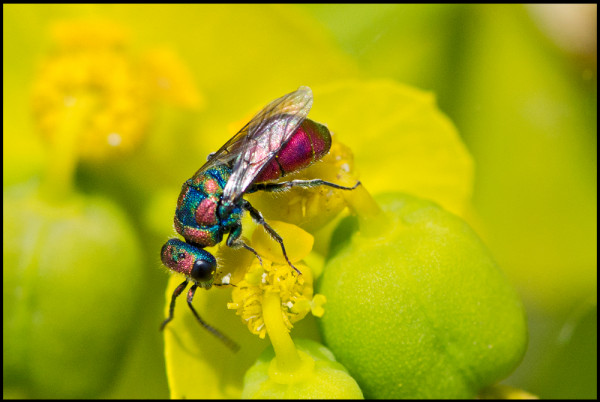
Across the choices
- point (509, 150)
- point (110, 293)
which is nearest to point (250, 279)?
point (110, 293)

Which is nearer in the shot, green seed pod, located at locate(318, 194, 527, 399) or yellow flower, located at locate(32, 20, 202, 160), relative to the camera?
green seed pod, located at locate(318, 194, 527, 399)

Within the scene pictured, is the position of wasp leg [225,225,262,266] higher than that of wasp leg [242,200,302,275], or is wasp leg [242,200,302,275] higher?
wasp leg [242,200,302,275]

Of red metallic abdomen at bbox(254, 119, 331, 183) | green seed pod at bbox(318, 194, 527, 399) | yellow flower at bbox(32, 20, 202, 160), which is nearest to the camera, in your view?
green seed pod at bbox(318, 194, 527, 399)

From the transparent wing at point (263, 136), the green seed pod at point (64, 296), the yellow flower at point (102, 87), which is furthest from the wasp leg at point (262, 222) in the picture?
the yellow flower at point (102, 87)

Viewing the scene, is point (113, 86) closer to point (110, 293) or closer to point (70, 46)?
point (70, 46)

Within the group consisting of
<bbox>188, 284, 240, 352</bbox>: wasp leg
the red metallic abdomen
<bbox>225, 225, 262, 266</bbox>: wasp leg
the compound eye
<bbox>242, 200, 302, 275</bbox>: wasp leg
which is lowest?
<bbox>188, 284, 240, 352</bbox>: wasp leg

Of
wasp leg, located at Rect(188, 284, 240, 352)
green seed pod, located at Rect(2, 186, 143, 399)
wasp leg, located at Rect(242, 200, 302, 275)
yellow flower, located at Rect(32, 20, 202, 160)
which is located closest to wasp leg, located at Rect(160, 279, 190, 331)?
wasp leg, located at Rect(188, 284, 240, 352)

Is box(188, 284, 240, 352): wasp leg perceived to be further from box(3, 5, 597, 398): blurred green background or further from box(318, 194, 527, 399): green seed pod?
box(3, 5, 597, 398): blurred green background
